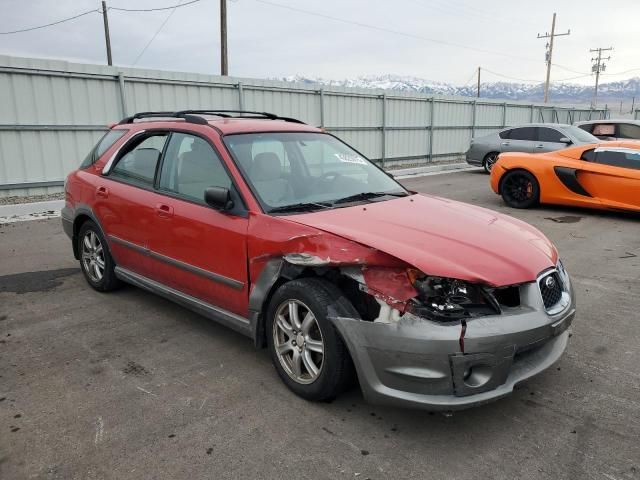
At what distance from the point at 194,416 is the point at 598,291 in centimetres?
404

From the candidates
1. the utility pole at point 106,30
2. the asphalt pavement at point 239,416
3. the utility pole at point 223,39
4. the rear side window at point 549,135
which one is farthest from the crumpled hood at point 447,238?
the utility pole at point 106,30

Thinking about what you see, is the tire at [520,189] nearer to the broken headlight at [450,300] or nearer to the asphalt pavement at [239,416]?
the asphalt pavement at [239,416]

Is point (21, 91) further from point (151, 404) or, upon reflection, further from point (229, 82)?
point (151, 404)

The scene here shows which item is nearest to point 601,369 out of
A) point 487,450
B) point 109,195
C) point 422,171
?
point 487,450

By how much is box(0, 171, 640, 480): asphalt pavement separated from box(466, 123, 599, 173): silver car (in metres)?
9.96

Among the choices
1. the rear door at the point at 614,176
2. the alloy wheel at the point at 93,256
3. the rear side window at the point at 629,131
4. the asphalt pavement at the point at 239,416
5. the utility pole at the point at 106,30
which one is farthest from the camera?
the utility pole at the point at 106,30

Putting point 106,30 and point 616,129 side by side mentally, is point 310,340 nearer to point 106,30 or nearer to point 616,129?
point 616,129

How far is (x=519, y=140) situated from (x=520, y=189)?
206 inches

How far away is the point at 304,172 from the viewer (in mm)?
3881

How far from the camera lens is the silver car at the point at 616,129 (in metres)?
14.2

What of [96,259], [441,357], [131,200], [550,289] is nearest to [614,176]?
[550,289]

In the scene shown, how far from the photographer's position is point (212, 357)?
3.63 metres

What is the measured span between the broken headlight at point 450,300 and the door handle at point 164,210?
204cm

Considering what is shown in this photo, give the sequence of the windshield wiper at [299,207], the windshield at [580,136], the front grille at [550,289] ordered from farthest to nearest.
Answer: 1. the windshield at [580,136]
2. the windshield wiper at [299,207]
3. the front grille at [550,289]
